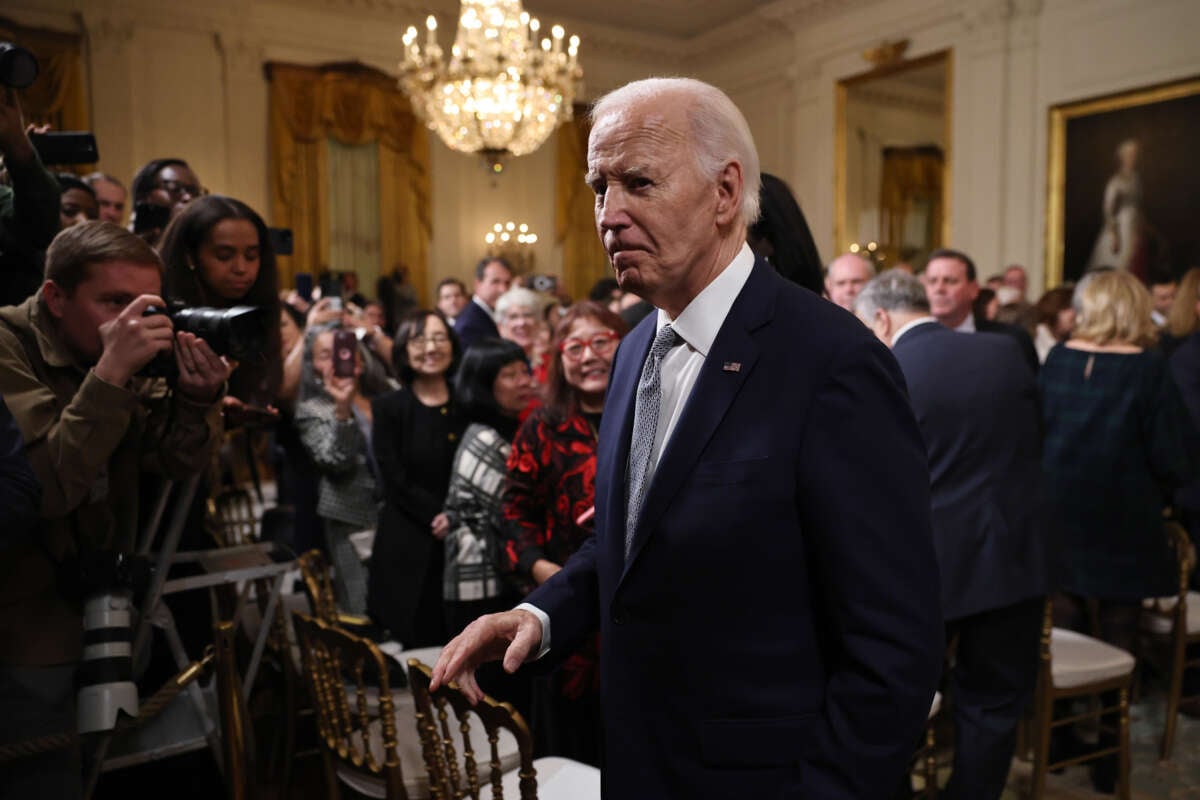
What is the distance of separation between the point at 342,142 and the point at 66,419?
9178 millimetres

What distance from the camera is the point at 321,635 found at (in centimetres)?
192

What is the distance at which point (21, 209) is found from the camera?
2107mm

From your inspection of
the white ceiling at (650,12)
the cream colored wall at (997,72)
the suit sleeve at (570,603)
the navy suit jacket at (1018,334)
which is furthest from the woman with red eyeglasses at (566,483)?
the white ceiling at (650,12)

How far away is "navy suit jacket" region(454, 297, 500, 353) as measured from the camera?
16.2ft

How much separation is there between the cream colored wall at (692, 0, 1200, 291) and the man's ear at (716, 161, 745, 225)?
815 cm

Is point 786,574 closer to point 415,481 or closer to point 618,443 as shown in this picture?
point 618,443

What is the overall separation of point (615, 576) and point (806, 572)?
267 mm

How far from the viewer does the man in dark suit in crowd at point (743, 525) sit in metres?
1.04

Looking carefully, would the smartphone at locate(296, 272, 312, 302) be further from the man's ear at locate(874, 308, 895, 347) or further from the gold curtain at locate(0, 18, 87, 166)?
the gold curtain at locate(0, 18, 87, 166)

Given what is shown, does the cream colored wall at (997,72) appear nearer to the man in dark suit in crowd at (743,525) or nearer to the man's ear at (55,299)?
the man in dark suit in crowd at (743,525)

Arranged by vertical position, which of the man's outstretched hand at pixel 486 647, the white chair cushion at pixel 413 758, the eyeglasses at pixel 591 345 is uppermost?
the eyeglasses at pixel 591 345

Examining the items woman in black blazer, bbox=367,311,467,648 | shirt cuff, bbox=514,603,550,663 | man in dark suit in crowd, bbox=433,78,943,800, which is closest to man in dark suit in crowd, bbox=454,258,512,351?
woman in black blazer, bbox=367,311,467,648

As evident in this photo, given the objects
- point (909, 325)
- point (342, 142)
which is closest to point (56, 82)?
point (342, 142)

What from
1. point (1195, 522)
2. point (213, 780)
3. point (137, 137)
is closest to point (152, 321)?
point (213, 780)
